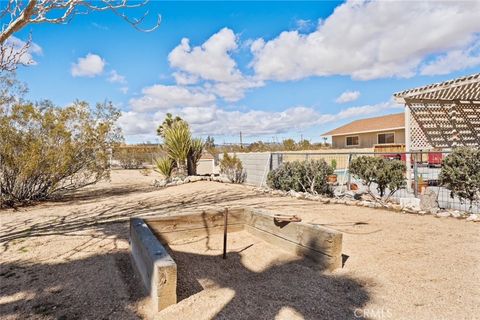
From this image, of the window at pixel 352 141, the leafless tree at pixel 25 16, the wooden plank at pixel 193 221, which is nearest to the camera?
the leafless tree at pixel 25 16

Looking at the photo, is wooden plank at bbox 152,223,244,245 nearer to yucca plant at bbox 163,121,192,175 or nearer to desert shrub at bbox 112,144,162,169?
yucca plant at bbox 163,121,192,175

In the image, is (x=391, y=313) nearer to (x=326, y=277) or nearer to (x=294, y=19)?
(x=326, y=277)

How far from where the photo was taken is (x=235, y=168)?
1268 cm

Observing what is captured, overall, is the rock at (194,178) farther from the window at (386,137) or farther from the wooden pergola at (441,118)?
the window at (386,137)

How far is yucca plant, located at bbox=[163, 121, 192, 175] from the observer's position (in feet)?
41.1

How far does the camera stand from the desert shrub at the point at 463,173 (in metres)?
5.54

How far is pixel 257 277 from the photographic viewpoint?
3229 mm

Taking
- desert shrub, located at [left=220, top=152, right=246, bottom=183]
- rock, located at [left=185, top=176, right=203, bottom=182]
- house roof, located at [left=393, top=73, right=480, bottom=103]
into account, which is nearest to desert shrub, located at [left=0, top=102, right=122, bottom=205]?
rock, located at [left=185, top=176, right=203, bottom=182]

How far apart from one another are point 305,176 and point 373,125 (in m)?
21.4

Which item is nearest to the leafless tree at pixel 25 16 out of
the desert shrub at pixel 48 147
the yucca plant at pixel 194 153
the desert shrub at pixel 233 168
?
the desert shrub at pixel 48 147

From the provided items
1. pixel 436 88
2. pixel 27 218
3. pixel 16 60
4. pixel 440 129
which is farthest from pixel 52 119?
pixel 440 129

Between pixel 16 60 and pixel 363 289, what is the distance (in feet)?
14.2

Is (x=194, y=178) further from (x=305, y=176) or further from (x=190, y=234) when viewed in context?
(x=190, y=234)

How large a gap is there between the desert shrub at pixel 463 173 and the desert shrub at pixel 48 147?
30.2ft
